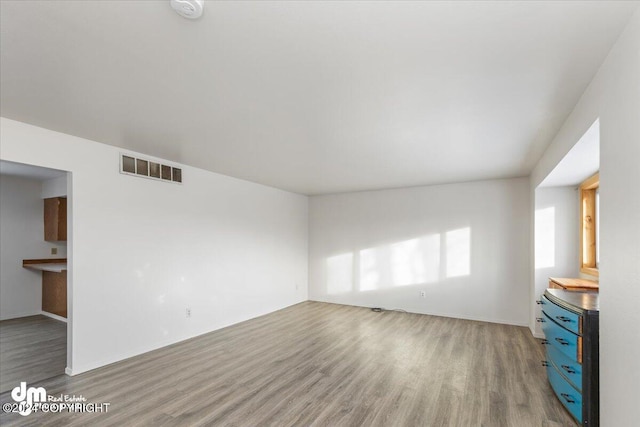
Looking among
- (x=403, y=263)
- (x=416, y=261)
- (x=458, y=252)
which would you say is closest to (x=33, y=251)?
(x=403, y=263)

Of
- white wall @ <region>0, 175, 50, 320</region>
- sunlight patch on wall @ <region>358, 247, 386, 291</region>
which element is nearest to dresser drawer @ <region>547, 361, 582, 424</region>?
sunlight patch on wall @ <region>358, 247, 386, 291</region>

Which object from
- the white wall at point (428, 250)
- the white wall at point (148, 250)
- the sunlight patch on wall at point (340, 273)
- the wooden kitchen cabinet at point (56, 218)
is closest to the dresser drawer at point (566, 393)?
the white wall at point (428, 250)

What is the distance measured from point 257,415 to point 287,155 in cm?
269

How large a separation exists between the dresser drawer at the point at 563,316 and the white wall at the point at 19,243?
307 inches

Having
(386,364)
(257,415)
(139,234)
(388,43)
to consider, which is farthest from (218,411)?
(388,43)

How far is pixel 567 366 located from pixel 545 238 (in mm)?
2299

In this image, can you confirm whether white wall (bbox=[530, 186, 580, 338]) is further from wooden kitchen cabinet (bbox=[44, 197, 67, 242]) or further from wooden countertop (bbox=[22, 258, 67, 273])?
wooden kitchen cabinet (bbox=[44, 197, 67, 242])

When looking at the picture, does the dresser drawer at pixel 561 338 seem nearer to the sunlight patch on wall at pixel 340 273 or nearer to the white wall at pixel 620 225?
the white wall at pixel 620 225

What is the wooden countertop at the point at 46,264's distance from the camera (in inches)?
196

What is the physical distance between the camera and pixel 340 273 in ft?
21.5

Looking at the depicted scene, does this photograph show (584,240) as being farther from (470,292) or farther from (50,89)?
(50,89)

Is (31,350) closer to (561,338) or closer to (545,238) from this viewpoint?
(561,338)

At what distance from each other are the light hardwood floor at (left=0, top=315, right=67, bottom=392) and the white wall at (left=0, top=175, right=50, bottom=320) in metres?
0.33

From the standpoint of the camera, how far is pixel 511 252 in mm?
4961
